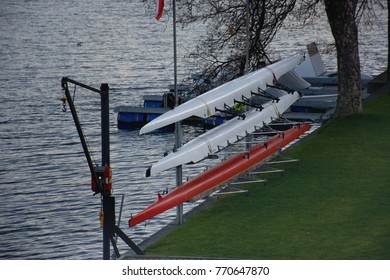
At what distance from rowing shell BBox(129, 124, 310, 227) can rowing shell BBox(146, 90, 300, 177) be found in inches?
16.9

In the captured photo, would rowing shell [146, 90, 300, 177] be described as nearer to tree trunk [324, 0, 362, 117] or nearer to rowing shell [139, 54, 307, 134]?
rowing shell [139, 54, 307, 134]

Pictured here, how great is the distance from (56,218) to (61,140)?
1327 cm

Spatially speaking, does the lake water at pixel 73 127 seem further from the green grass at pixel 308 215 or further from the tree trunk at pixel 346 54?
the tree trunk at pixel 346 54

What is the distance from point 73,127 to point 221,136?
2230cm


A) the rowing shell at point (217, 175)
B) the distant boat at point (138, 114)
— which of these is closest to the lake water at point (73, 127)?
the distant boat at point (138, 114)

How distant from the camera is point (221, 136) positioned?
25125mm

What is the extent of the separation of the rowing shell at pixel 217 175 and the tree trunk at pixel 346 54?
170 inches

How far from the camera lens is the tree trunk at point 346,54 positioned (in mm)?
32281

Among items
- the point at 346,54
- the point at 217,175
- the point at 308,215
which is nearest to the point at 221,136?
the point at 217,175

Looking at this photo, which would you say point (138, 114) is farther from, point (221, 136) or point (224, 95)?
point (221, 136)

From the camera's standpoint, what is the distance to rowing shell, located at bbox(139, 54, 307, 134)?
2315 centimetres

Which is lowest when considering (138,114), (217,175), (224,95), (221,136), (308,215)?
(138,114)

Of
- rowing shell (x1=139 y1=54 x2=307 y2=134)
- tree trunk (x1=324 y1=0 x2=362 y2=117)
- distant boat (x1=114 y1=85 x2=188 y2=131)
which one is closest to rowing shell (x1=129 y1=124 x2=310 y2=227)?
rowing shell (x1=139 y1=54 x2=307 y2=134)
